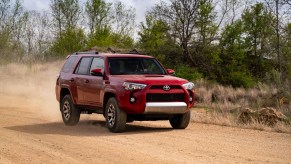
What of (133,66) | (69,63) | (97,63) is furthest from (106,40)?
(133,66)

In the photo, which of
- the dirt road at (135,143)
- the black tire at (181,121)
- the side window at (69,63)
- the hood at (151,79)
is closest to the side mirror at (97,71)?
the hood at (151,79)

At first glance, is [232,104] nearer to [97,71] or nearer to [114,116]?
[97,71]

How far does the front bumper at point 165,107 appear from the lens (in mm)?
11805

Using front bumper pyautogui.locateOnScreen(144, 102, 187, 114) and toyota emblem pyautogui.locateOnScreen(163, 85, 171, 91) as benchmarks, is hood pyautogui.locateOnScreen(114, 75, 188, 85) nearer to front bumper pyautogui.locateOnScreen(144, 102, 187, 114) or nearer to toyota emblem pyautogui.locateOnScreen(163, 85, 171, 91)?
toyota emblem pyautogui.locateOnScreen(163, 85, 171, 91)

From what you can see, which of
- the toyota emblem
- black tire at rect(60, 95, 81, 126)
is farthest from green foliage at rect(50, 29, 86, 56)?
the toyota emblem

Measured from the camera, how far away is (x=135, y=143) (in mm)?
10383

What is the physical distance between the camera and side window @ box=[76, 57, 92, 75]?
13.7 metres

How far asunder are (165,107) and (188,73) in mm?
23475

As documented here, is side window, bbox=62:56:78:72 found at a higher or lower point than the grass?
higher

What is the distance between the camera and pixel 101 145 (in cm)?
1009

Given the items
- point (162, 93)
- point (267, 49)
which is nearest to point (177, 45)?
point (267, 49)

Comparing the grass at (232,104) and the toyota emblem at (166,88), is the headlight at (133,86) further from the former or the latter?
the grass at (232,104)

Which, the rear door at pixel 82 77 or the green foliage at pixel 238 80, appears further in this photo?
the green foliage at pixel 238 80

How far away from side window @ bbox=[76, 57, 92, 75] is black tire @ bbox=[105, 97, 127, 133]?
1.68 meters
